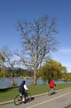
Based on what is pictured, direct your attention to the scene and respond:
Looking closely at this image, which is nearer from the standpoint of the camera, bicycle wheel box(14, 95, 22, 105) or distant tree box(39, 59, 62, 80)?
bicycle wheel box(14, 95, 22, 105)

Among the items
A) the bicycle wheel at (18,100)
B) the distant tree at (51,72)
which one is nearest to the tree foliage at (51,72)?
the distant tree at (51,72)

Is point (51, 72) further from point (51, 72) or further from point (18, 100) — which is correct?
point (18, 100)

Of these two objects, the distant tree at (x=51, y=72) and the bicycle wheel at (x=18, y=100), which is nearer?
the bicycle wheel at (x=18, y=100)

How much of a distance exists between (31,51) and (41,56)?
2285 mm

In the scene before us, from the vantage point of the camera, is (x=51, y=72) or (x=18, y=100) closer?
(x=18, y=100)

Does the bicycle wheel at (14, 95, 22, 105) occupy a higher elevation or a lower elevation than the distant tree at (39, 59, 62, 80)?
lower

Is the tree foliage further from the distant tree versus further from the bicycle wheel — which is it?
the bicycle wheel

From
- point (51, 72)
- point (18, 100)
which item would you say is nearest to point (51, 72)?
point (51, 72)

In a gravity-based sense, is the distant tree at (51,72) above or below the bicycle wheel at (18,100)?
above

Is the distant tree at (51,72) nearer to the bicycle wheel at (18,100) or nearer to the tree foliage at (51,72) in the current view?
the tree foliage at (51,72)

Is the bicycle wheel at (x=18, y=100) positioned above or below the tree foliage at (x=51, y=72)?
below

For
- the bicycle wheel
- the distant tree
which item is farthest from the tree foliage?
the bicycle wheel

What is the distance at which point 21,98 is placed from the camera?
22.5 metres

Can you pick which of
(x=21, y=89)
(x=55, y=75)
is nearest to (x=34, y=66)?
(x=55, y=75)
